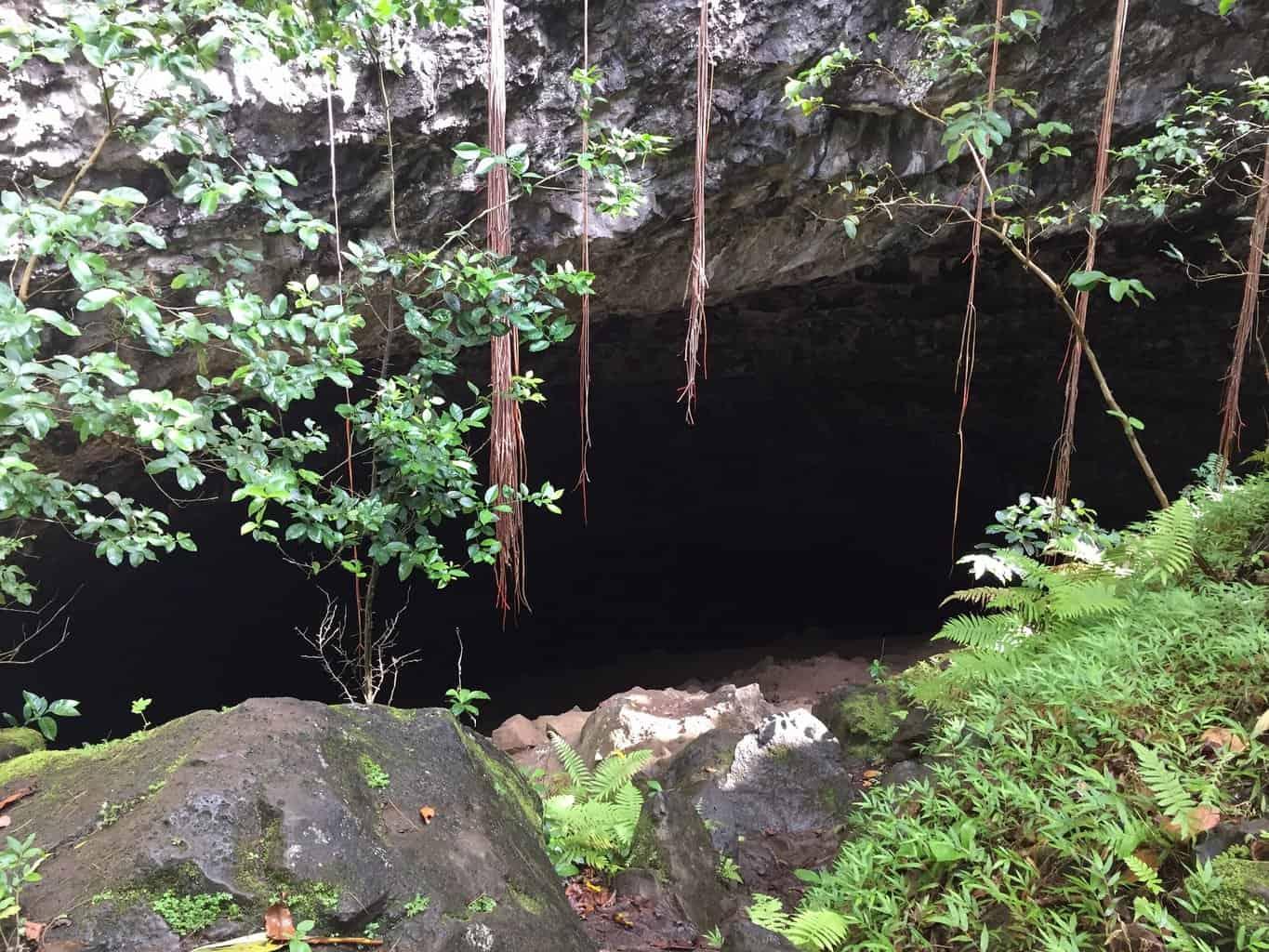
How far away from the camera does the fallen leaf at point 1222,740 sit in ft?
5.81

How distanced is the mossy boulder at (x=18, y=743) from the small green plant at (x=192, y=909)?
50.5 inches

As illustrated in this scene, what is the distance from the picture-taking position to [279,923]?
144 centimetres

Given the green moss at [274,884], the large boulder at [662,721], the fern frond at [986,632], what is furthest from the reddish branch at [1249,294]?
the green moss at [274,884]

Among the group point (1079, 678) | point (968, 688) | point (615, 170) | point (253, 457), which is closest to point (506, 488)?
point (253, 457)

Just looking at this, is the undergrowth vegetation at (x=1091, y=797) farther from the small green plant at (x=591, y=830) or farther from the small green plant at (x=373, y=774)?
the small green plant at (x=373, y=774)

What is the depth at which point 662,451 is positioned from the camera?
9781mm

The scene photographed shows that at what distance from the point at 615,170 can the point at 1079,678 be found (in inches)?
94.4

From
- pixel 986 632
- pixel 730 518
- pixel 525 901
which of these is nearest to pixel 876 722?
pixel 986 632

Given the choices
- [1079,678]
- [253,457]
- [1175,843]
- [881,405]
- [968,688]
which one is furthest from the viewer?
[881,405]

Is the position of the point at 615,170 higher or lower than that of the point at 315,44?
lower

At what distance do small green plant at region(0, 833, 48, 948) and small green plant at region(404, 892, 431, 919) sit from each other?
27.1 inches

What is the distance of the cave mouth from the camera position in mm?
6906

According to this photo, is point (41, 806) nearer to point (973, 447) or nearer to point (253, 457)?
point (253, 457)

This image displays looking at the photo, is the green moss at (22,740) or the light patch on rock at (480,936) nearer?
the light patch on rock at (480,936)
